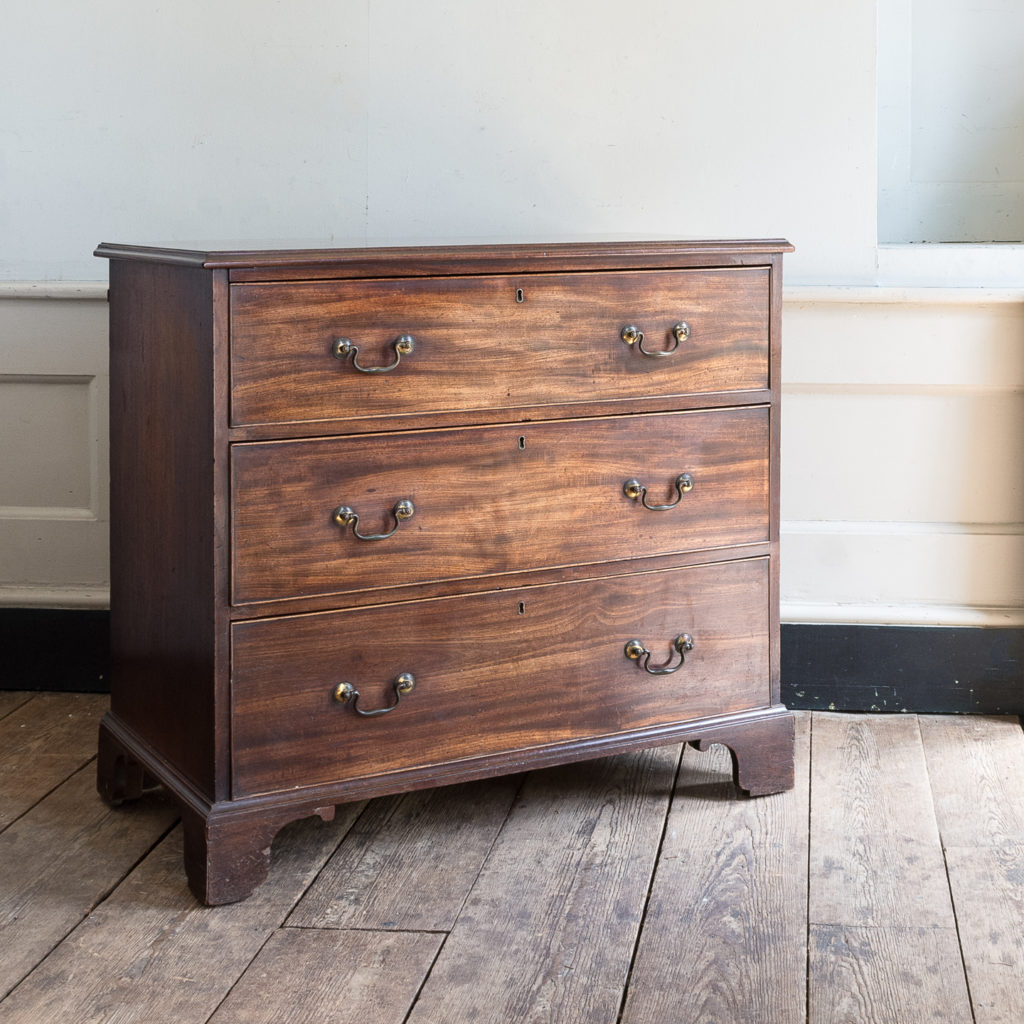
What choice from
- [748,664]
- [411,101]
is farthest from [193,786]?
[411,101]

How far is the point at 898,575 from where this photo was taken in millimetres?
2680

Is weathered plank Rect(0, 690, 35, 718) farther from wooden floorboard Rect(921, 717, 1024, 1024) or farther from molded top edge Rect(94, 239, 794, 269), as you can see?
wooden floorboard Rect(921, 717, 1024, 1024)

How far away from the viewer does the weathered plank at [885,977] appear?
5.22ft

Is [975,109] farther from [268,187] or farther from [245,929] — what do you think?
[245,929]

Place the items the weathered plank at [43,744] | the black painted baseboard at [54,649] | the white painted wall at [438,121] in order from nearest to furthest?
the weathered plank at [43,744] → the white painted wall at [438,121] → the black painted baseboard at [54,649]

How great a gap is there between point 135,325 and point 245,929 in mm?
903

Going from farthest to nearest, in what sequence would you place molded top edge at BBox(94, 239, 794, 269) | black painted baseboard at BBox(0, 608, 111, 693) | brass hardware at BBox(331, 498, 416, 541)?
black painted baseboard at BBox(0, 608, 111, 693) → brass hardware at BBox(331, 498, 416, 541) → molded top edge at BBox(94, 239, 794, 269)

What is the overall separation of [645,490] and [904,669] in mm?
888

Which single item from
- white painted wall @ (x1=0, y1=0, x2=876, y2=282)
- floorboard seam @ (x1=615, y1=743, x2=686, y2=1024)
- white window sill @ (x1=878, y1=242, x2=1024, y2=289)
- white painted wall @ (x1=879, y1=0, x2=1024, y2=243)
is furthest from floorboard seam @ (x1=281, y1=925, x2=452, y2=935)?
white painted wall @ (x1=879, y1=0, x2=1024, y2=243)

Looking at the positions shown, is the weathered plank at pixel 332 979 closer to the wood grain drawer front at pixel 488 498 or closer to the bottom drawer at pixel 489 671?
the bottom drawer at pixel 489 671

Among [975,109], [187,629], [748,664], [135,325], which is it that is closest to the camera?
[187,629]

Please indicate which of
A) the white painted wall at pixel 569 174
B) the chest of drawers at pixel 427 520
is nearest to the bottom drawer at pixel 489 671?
the chest of drawers at pixel 427 520

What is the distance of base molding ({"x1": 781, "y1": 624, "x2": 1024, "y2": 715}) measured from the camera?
8.68ft

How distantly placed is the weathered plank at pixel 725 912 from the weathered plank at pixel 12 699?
1313 millimetres
